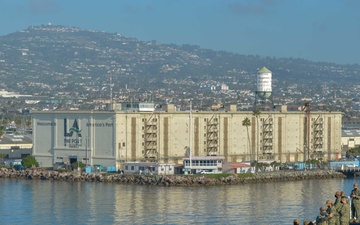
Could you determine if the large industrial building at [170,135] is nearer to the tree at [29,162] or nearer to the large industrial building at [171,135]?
the large industrial building at [171,135]

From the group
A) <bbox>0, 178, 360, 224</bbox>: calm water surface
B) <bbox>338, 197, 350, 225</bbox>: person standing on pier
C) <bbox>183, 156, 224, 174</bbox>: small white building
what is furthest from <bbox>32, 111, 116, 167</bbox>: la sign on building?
<bbox>338, 197, 350, 225</bbox>: person standing on pier

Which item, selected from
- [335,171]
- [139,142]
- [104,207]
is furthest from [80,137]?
[104,207]

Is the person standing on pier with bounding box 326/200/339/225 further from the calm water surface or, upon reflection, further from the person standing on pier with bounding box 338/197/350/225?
the calm water surface

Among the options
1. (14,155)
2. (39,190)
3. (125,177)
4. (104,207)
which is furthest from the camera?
(14,155)

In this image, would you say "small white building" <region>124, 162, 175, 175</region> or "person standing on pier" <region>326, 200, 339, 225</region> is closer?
"person standing on pier" <region>326, 200, 339, 225</region>

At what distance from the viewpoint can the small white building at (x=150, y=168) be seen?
4794cm

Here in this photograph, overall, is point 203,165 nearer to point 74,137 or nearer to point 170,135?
point 170,135

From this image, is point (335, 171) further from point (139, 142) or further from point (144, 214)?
point (144, 214)

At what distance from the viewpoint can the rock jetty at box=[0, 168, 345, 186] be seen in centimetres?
4566

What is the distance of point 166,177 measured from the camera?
4581cm

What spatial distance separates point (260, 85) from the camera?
62.4 meters

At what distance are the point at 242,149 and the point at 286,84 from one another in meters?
141

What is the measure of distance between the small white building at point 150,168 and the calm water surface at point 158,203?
310 centimetres

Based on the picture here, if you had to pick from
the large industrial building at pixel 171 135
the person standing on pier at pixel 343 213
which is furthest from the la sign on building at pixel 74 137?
the person standing on pier at pixel 343 213
